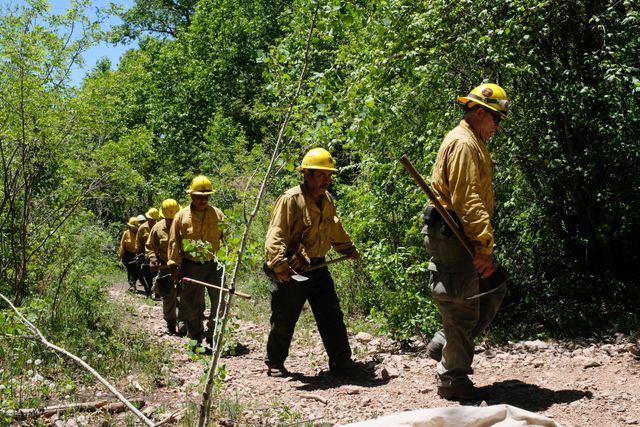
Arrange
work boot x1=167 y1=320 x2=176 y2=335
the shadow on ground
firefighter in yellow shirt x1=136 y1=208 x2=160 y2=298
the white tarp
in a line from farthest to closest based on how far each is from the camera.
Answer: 1. firefighter in yellow shirt x1=136 y1=208 x2=160 y2=298
2. work boot x1=167 y1=320 x2=176 y2=335
3. the shadow on ground
4. the white tarp

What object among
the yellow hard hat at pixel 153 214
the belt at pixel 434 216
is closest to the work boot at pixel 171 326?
the yellow hard hat at pixel 153 214

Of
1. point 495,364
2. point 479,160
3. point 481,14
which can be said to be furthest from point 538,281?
point 479,160

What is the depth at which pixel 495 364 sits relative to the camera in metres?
6.12

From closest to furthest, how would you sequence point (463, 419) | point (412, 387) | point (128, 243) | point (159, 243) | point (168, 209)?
point (463, 419) → point (412, 387) → point (168, 209) → point (159, 243) → point (128, 243)

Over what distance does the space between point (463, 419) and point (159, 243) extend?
8.69 m

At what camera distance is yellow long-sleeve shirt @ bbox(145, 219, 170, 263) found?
11.4 metres

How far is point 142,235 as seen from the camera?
16.2 m

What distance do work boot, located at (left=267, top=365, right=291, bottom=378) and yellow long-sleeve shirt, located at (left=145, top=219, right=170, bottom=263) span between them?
5.01 metres

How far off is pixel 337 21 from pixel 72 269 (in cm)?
680

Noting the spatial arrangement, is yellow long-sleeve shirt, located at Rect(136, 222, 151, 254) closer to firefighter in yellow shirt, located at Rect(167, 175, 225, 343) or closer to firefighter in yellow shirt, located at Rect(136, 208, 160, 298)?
firefighter in yellow shirt, located at Rect(136, 208, 160, 298)

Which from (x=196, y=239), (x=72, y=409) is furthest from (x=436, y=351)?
(x=196, y=239)

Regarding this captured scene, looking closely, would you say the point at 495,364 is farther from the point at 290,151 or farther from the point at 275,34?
the point at 275,34

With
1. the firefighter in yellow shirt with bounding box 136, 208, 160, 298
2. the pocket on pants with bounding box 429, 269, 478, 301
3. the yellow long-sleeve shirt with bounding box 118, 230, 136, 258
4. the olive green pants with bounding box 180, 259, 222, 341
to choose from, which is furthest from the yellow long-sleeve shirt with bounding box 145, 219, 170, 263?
the pocket on pants with bounding box 429, 269, 478, 301

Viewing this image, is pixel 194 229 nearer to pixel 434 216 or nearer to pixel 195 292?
pixel 195 292
